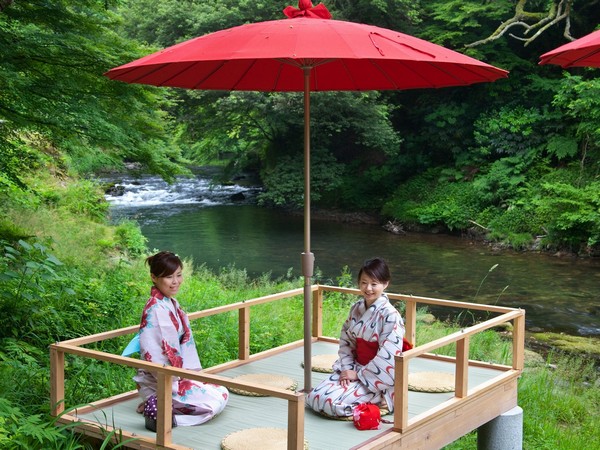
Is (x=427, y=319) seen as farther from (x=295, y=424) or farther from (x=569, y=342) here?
(x=295, y=424)

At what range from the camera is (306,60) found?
467 centimetres

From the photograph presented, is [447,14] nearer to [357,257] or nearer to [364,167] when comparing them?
[364,167]

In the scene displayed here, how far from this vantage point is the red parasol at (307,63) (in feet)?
12.2

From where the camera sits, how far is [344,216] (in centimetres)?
2488

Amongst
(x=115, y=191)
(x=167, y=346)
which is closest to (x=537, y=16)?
(x=115, y=191)

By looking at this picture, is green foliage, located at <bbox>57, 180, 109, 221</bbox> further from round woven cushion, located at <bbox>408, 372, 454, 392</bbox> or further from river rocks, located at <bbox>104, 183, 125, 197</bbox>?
river rocks, located at <bbox>104, 183, 125, 197</bbox>

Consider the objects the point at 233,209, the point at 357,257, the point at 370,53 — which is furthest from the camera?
the point at 233,209

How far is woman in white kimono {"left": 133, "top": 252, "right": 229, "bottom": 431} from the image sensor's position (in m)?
4.21

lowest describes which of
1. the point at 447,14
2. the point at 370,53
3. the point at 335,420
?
the point at 335,420

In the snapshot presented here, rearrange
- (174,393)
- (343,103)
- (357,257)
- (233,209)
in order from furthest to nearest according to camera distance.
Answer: (233,209) → (343,103) → (357,257) → (174,393)

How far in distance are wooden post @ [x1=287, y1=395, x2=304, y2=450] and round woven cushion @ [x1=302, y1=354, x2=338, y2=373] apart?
174 centimetres

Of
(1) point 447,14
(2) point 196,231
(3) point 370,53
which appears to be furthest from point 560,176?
(3) point 370,53

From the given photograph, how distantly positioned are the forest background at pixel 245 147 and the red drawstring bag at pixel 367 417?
166 centimetres

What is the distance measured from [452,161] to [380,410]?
20332mm
